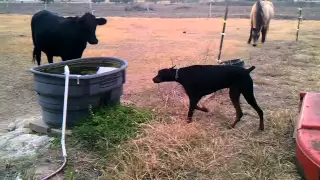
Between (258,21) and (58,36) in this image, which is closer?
(58,36)

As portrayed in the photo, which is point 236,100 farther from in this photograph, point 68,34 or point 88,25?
point 68,34

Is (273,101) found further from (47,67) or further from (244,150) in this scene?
(47,67)

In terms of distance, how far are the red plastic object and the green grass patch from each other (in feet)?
5.97

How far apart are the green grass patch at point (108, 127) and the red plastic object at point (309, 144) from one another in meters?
1.82

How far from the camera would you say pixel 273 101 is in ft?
20.2

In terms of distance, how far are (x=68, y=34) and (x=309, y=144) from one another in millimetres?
4847

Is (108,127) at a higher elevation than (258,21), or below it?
below

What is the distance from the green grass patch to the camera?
418 centimetres

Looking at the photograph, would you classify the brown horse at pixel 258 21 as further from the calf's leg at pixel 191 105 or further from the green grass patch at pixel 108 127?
the green grass patch at pixel 108 127

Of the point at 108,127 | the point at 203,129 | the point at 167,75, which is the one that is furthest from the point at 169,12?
the point at 108,127

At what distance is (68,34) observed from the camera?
22.3 ft

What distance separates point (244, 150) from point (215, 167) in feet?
1.93

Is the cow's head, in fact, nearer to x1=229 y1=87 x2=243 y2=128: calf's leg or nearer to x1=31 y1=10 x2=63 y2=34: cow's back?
x1=31 y1=10 x2=63 y2=34: cow's back

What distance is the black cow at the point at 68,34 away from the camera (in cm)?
677
